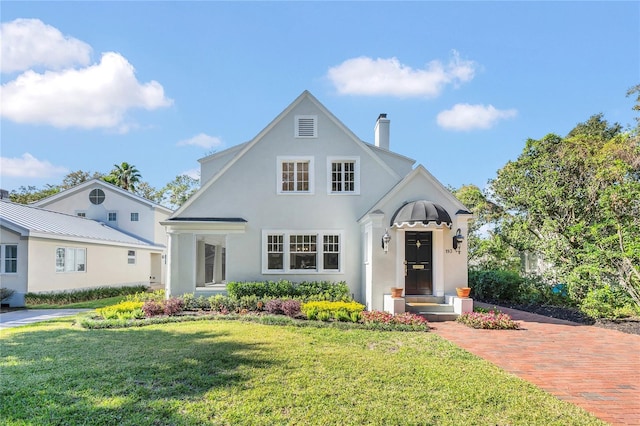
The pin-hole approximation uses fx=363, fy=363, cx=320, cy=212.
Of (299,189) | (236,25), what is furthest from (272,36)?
(299,189)

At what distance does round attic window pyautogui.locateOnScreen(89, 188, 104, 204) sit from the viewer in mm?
25236

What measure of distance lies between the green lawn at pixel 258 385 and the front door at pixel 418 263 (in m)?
4.41

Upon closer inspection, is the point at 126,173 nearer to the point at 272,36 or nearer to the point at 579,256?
the point at 272,36

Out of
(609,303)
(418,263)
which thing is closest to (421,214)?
(418,263)

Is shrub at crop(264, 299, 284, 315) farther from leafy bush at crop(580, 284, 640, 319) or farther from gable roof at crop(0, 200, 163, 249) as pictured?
gable roof at crop(0, 200, 163, 249)

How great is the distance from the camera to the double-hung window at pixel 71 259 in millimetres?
17725

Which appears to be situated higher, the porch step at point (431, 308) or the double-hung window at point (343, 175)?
the double-hung window at point (343, 175)

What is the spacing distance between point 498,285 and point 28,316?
19.0 metres

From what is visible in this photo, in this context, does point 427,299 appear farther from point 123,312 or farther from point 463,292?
point 123,312

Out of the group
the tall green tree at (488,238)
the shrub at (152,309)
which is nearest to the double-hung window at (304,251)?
the shrub at (152,309)

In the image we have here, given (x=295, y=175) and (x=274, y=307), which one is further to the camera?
(x=295, y=175)

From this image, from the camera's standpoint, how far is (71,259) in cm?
1856

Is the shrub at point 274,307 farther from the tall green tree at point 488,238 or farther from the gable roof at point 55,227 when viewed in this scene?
the gable roof at point 55,227

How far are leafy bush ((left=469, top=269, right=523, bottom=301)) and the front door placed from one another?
227 inches
